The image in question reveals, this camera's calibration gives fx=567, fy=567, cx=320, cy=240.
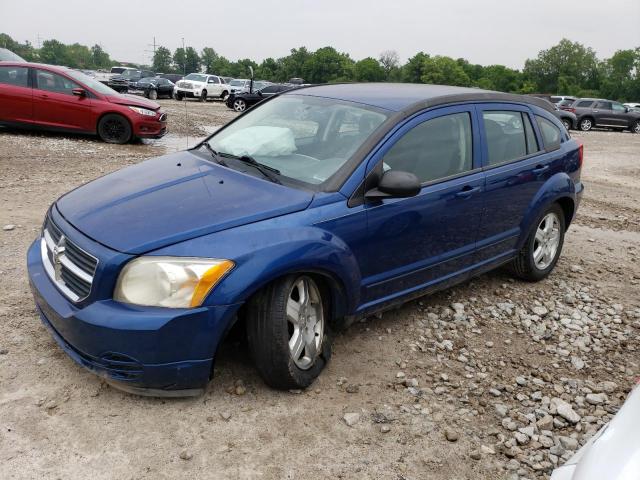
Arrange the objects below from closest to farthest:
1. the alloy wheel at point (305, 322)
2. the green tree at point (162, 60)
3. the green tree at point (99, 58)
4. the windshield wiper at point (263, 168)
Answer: the alloy wheel at point (305, 322), the windshield wiper at point (263, 168), the green tree at point (162, 60), the green tree at point (99, 58)

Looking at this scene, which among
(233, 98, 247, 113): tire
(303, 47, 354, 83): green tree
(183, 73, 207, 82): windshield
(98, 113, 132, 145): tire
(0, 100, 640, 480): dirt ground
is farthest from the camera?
(303, 47, 354, 83): green tree

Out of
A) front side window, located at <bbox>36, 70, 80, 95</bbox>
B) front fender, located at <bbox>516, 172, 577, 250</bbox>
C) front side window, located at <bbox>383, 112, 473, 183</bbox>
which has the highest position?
front side window, located at <bbox>36, 70, 80, 95</bbox>

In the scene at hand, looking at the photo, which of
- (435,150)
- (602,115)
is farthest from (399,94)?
(602,115)

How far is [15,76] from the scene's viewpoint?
1118 centimetres

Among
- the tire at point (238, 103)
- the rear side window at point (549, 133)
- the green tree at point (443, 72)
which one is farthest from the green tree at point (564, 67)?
the rear side window at point (549, 133)

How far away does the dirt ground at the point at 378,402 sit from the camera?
2633 millimetres

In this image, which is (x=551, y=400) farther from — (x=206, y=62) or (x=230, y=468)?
(x=206, y=62)

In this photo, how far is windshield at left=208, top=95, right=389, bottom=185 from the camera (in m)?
3.50

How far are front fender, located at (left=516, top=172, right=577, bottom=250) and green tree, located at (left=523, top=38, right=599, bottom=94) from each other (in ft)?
312

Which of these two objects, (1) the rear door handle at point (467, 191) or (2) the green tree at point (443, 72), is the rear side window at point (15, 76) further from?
(2) the green tree at point (443, 72)

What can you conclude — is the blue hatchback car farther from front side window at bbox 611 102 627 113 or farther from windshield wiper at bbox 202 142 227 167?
front side window at bbox 611 102 627 113

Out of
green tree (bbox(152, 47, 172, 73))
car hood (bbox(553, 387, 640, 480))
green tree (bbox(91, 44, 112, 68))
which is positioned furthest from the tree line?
car hood (bbox(553, 387, 640, 480))

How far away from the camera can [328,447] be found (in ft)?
9.06

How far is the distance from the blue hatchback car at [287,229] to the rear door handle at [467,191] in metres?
0.01
